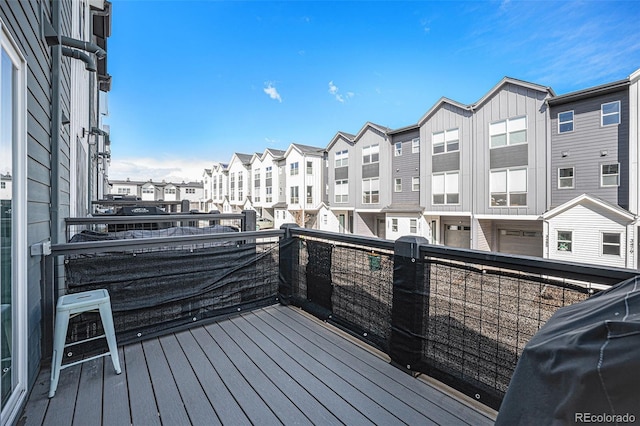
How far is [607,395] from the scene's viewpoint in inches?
28.8

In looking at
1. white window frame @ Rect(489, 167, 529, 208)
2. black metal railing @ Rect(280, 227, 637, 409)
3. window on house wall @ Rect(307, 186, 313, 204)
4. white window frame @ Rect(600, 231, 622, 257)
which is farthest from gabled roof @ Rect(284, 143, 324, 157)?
black metal railing @ Rect(280, 227, 637, 409)

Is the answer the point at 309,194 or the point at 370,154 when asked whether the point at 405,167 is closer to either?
the point at 370,154

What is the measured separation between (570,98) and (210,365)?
13834mm

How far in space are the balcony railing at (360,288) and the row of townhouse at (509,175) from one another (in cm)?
1153

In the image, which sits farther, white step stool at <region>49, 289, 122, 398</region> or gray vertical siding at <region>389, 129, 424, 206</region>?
gray vertical siding at <region>389, 129, 424, 206</region>

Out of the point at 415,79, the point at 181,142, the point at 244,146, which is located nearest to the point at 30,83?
the point at 415,79

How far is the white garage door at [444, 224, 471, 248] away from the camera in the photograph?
1444cm

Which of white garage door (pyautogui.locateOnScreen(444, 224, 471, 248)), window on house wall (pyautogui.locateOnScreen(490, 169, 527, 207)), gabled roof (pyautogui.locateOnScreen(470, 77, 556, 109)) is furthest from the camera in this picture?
white garage door (pyautogui.locateOnScreen(444, 224, 471, 248))

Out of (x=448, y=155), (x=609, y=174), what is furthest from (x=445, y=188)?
(x=609, y=174)

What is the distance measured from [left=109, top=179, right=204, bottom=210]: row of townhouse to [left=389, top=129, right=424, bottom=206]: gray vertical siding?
30.4 m

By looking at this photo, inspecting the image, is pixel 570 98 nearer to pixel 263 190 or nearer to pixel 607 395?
pixel 607 395

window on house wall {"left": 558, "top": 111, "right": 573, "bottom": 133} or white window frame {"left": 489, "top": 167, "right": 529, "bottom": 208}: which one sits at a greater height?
window on house wall {"left": 558, "top": 111, "right": 573, "bottom": 133}

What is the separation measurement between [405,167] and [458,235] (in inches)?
173

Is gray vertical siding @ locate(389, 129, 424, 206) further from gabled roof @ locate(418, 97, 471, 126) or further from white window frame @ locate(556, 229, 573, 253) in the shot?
white window frame @ locate(556, 229, 573, 253)
